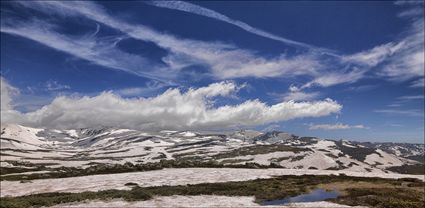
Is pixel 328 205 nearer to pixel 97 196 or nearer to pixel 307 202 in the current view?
pixel 307 202

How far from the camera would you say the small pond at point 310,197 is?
136ft

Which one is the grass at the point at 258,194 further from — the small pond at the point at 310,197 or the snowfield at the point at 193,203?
the snowfield at the point at 193,203

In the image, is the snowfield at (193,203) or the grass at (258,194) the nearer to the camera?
the snowfield at (193,203)

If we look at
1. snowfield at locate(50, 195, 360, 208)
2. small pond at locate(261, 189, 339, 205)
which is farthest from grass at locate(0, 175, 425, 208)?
snowfield at locate(50, 195, 360, 208)

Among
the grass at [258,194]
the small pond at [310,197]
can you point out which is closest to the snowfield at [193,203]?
the grass at [258,194]

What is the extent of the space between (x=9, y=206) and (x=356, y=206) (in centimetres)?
3047

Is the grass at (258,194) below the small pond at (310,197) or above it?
above

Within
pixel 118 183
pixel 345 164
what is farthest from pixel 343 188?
pixel 345 164

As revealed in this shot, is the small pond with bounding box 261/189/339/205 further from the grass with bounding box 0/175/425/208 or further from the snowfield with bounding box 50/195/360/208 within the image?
the snowfield with bounding box 50/195/360/208

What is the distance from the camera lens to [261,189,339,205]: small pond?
4145 cm

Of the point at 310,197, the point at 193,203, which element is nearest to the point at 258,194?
the point at 310,197

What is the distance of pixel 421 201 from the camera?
1531 inches

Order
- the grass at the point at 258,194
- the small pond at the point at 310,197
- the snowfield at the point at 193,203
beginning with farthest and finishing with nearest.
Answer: the small pond at the point at 310,197 → the grass at the point at 258,194 → the snowfield at the point at 193,203

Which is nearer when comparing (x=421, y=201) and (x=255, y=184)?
(x=421, y=201)
